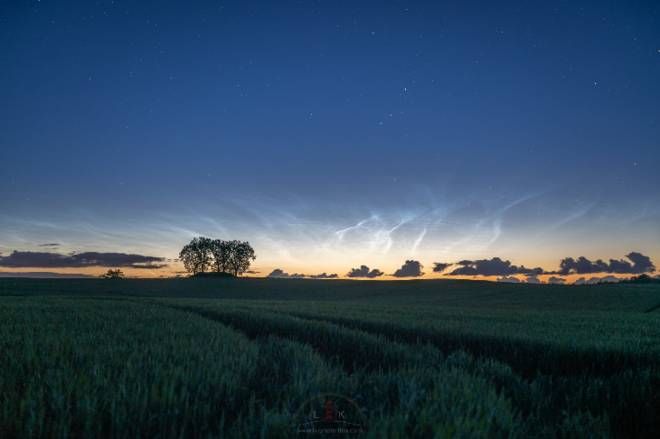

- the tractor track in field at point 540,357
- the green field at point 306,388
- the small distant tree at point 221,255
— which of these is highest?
the small distant tree at point 221,255

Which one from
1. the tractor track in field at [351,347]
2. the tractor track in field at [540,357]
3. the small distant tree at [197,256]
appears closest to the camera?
the tractor track in field at [351,347]

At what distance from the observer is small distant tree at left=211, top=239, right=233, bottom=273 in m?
95.4

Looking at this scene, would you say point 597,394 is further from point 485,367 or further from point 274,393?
point 274,393

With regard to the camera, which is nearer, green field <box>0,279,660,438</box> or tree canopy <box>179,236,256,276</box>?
green field <box>0,279,660,438</box>

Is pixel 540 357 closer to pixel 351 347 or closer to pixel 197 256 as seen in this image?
pixel 351 347

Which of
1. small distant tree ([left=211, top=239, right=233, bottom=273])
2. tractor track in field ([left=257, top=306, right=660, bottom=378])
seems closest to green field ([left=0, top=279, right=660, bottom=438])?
tractor track in field ([left=257, top=306, right=660, bottom=378])

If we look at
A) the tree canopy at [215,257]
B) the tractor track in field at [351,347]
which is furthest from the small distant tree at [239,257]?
the tractor track in field at [351,347]

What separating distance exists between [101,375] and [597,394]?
4955mm

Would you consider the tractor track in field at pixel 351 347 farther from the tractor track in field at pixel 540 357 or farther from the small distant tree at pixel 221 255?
the small distant tree at pixel 221 255

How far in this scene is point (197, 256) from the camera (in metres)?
96.4

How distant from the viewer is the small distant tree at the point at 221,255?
9538 cm

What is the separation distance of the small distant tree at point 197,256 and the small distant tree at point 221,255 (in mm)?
1105

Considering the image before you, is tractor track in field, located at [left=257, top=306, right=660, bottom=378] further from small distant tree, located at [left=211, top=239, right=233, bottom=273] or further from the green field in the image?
small distant tree, located at [left=211, top=239, right=233, bottom=273]

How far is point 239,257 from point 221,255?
439cm
